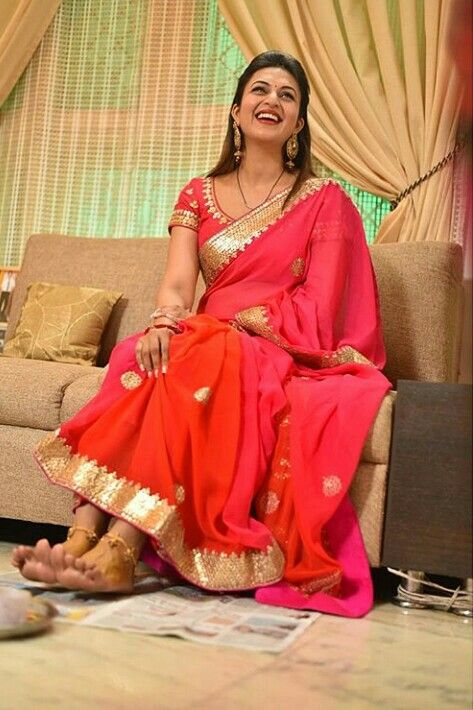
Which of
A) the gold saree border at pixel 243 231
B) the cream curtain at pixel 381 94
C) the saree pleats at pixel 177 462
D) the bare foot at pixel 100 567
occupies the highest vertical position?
the cream curtain at pixel 381 94

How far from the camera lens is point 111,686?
119cm

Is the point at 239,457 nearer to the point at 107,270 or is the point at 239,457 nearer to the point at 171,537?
the point at 171,537

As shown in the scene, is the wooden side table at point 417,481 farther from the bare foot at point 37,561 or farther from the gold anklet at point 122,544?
the bare foot at point 37,561

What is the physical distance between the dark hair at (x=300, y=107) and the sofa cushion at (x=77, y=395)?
734 millimetres

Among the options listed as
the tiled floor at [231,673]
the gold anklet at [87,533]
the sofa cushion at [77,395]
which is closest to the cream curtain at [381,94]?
the sofa cushion at [77,395]

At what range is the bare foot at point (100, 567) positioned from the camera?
164 centimetres

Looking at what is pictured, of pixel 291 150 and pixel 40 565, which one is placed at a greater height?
pixel 291 150

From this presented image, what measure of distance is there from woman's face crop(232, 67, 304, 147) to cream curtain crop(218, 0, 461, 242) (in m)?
0.84

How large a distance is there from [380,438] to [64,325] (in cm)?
139

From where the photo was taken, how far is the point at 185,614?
1660 millimetres

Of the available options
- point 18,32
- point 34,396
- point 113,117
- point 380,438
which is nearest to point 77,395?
point 34,396

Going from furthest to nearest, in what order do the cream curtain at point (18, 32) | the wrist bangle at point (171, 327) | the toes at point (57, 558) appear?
the cream curtain at point (18, 32) → the wrist bangle at point (171, 327) → the toes at point (57, 558)

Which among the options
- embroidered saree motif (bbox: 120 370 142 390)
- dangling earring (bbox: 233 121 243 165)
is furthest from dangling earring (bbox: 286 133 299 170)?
embroidered saree motif (bbox: 120 370 142 390)

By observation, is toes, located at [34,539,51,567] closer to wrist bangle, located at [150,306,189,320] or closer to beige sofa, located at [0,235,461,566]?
beige sofa, located at [0,235,461,566]
